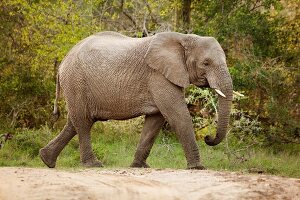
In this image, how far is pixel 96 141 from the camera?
16.8 m

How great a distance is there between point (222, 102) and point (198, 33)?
269 inches

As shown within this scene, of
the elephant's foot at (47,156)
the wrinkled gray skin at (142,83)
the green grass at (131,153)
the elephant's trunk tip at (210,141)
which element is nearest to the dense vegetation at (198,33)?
the green grass at (131,153)

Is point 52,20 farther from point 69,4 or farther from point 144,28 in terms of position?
point 144,28

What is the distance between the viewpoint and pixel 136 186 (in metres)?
7.82

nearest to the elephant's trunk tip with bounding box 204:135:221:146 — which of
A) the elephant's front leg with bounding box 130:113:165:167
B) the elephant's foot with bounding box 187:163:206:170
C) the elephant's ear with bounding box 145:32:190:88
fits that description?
the elephant's foot with bounding box 187:163:206:170

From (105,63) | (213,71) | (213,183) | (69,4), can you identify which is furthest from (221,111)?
(69,4)

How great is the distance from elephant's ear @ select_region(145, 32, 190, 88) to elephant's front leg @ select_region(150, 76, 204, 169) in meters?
0.18

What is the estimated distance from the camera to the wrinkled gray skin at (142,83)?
11.0 meters

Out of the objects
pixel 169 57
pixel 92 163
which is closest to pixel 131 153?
pixel 92 163

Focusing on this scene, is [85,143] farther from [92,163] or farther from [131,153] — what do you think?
[131,153]

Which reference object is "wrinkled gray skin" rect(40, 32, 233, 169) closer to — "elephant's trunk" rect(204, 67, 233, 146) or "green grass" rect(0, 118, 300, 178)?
"elephant's trunk" rect(204, 67, 233, 146)

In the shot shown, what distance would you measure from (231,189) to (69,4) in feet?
38.4

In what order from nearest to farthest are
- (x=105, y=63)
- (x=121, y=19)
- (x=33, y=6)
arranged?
(x=105, y=63) → (x=33, y=6) → (x=121, y=19)

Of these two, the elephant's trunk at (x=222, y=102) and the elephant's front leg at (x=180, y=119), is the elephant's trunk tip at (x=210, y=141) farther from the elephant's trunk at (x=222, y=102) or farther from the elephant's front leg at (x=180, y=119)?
the elephant's front leg at (x=180, y=119)
